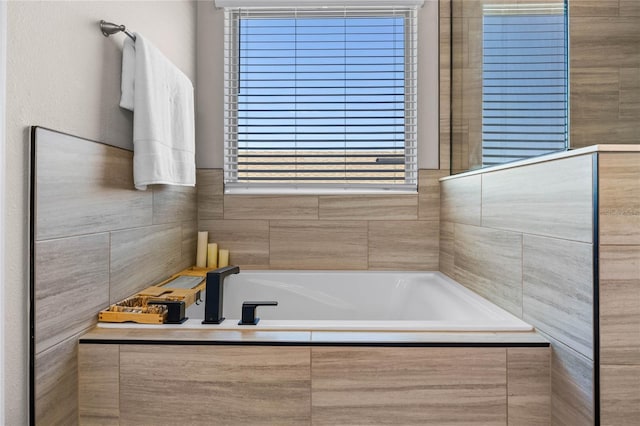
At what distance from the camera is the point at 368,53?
7.88 ft

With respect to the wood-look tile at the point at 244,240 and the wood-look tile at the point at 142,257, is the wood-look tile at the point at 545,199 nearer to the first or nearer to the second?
the wood-look tile at the point at 244,240

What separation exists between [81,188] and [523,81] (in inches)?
58.6

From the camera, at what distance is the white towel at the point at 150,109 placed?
1.54m

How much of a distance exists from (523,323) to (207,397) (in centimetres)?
97

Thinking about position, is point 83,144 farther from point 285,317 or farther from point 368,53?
point 368,53

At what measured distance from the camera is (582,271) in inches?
41.6

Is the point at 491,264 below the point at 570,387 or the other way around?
the other way around

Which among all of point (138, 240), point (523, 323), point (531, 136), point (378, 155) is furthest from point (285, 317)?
point (531, 136)

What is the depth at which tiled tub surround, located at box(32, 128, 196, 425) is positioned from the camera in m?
1.09

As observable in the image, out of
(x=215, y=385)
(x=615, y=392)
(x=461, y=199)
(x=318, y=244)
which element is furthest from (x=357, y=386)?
(x=318, y=244)

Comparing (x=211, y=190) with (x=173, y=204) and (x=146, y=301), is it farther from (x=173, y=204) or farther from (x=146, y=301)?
(x=146, y=301)

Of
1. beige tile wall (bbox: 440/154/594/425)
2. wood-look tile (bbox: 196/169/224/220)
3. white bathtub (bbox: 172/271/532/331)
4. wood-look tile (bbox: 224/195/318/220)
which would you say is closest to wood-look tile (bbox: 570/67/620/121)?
beige tile wall (bbox: 440/154/594/425)

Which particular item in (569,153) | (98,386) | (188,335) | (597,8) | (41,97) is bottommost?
(98,386)

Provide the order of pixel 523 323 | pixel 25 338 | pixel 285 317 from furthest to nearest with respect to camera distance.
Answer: pixel 285 317 → pixel 523 323 → pixel 25 338
